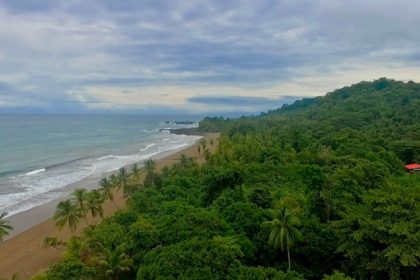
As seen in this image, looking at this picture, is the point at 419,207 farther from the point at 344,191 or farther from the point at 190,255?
the point at 190,255

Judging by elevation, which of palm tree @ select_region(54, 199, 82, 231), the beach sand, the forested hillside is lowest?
the beach sand

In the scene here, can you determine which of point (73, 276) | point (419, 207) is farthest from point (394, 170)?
point (73, 276)

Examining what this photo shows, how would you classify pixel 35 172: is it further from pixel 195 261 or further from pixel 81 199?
pixel 195 261

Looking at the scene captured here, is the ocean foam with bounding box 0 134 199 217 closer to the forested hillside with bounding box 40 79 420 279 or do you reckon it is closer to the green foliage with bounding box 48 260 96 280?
the forested hillside with bounding box 40 79 420 279

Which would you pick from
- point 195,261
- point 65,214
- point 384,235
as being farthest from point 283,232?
point 65,214

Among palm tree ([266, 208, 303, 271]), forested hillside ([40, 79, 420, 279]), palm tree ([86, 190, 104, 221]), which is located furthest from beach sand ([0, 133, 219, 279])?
palm tree ([266, 208, 303, 271])

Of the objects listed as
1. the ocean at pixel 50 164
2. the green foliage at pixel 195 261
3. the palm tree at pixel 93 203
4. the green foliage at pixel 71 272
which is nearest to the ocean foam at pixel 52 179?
the ocean at pixel 50 164
